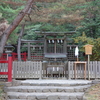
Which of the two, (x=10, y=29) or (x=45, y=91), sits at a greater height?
(x=10, y=29)

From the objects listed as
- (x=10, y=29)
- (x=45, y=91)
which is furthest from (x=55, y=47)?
(x=45, y=91)

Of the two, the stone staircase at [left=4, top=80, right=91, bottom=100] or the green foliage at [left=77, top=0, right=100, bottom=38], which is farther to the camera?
the green foliage at [left=77, top=0, right=100, bottom=38]

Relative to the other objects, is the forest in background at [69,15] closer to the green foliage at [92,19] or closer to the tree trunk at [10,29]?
the green foliage at [92,19]

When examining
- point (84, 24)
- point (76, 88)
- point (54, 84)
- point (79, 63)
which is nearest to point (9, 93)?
point (54, 84)

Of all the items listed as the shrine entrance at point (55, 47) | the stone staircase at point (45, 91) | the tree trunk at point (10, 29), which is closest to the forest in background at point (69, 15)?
the shrine entrance at point (55, 47)

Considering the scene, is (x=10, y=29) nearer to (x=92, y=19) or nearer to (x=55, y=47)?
(x=55, y=47)

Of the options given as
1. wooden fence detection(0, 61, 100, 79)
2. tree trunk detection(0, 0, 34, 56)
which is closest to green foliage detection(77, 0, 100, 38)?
wooden fence detection(0, 61, 100, 79)

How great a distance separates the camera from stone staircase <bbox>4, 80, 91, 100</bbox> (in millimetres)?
6402

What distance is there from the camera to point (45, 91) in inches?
282

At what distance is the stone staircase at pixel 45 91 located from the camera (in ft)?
21.0

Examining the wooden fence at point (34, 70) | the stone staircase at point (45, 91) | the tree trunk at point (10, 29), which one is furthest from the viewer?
the wooden fence at point (34, 70)

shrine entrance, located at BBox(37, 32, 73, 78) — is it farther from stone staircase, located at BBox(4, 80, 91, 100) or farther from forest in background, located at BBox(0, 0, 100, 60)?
stone staircase, located at BBox(4, 80, 91, 100)

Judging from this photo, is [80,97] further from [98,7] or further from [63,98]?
[98,7]

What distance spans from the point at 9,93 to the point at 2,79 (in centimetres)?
310
